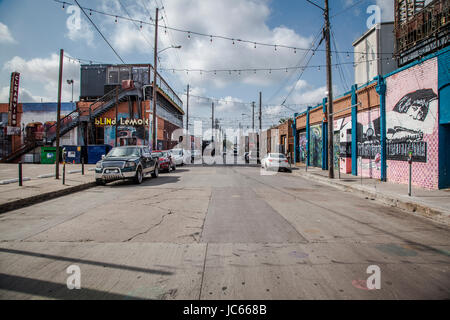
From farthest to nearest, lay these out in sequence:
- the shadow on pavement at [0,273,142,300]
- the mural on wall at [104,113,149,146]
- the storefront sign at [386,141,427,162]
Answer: the mural on wall at [104,113,149,146]
the storefront sign at [386,141,427,162]
the shadow on pavement at [0,273,142,300]

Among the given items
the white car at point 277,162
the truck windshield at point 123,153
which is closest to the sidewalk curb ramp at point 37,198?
the truck windshield at point 123,153

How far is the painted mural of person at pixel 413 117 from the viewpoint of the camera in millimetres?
10355

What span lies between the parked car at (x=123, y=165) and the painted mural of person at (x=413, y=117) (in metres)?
A: 12.6

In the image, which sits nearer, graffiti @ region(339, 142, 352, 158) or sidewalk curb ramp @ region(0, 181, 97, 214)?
sidewalk curb ramp @ region(0, 181, 97, 214)

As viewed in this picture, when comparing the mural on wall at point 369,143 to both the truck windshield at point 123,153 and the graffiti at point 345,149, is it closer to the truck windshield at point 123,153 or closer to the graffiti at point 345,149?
the graffiti at point 345,149

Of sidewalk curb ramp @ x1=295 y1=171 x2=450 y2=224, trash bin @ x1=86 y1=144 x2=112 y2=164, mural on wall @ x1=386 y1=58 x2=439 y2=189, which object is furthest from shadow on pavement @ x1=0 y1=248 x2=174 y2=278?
trash bin @ x1=86 y1=144 x2=112 y2=164

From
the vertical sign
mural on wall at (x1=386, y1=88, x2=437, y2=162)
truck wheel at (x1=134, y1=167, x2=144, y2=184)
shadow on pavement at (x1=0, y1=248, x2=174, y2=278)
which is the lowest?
shadow on pavement at (x1=0, y1=248, x2=174, y2=278)

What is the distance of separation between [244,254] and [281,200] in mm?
4846

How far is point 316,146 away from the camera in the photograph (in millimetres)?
24266

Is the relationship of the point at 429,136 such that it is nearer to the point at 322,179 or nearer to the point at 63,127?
the point at 322,179

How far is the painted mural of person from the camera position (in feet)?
34.0

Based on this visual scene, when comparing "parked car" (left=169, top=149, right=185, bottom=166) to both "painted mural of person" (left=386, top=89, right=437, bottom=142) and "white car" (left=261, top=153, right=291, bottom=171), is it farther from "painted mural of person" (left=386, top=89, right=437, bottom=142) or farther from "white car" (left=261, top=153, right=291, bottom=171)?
"painted mural of person" (left=386, top=89, right=437, bottom=142)

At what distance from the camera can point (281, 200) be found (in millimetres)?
8539

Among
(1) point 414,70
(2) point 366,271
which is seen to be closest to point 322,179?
(1) point 414,70
